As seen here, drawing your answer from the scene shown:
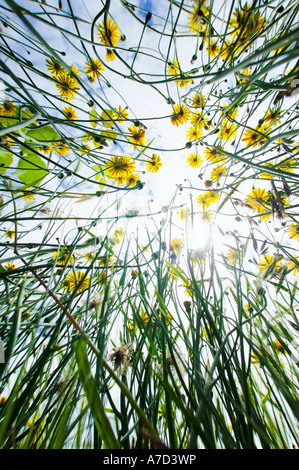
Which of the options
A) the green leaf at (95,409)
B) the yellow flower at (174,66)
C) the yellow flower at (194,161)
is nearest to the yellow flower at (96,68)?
the yellow flower at (174,66)

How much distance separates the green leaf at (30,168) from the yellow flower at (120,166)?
0.95 feet

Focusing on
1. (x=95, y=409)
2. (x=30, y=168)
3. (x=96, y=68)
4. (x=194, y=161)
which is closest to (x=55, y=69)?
(x=96, y=68)

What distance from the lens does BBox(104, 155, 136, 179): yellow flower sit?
923 mm

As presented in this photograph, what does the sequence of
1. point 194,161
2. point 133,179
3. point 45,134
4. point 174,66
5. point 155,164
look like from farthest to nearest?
point 194,161 < point 155,164 < point 133,179 < point 174,66 < point 45,134

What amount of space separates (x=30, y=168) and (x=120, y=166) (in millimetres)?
398

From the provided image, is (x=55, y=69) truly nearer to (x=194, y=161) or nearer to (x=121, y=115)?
(x=121, y=115)

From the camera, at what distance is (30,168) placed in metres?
0.74

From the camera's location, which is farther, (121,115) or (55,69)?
(55,69)

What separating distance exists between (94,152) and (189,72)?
56 centimetres

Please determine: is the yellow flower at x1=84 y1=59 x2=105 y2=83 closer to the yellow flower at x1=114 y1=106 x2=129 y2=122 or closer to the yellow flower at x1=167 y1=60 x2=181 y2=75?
the yellow flower at x1=114 y1=106 x2=129 y2=122

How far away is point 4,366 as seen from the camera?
25 centimetres

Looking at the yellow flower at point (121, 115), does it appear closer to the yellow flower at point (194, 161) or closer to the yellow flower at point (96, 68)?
the yellow flower at point (96, 68)

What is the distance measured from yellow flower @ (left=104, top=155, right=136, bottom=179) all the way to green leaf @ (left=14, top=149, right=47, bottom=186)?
11.3 inches

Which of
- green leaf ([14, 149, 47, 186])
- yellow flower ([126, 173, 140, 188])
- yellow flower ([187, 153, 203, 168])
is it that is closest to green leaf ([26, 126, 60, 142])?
green leaf ([14, 149, 47, 186])
